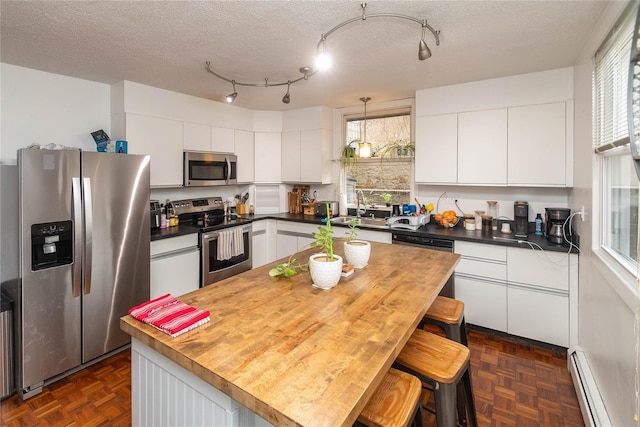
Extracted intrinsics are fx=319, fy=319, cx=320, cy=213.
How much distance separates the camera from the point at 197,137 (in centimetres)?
369

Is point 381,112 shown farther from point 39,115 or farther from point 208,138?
point 39,115

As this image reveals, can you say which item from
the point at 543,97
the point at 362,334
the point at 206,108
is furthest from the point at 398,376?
the point at 206,108

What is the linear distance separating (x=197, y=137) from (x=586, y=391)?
13.1ft

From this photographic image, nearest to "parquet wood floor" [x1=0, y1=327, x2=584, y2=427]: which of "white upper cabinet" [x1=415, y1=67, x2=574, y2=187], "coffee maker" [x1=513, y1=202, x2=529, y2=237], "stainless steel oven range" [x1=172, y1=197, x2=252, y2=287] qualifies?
"coffee maker" [x1=513, y1=202, x2=529, y2=237]

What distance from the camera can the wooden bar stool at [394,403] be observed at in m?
1.07

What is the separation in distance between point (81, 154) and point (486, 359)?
11.2ft

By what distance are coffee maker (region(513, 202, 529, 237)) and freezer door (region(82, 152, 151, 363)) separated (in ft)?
10.7

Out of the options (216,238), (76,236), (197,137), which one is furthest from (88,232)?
(197,137)

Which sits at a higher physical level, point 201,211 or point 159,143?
point 159,143

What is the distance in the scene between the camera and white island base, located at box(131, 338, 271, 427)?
99cm

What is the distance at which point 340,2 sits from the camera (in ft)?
5.71

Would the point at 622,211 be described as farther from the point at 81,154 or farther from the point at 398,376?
the point at 81,154

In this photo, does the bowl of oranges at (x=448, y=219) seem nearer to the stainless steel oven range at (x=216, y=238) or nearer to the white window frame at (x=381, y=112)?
the white window frame at (x=381, y=112)

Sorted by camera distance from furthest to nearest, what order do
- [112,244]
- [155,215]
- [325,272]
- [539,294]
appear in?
[155,215]
[539,294]
[112,244]
[325,272]
